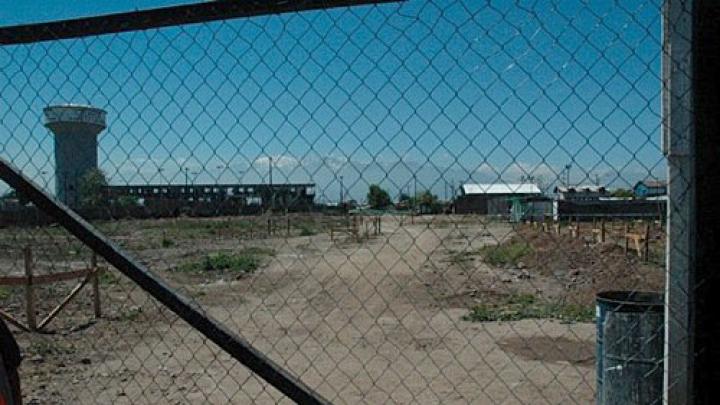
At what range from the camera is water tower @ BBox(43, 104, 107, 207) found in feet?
10.8

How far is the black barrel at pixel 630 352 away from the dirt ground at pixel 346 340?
1.55m

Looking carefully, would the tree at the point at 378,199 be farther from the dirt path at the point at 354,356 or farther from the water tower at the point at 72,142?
the dirt path at the point at 354,356

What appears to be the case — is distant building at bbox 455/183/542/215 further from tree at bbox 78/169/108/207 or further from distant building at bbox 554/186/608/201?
tree at bbox 78/169/108/207

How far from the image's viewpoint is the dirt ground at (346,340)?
6574 millimetres

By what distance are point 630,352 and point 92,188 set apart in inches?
122

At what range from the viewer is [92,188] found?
13.3ft

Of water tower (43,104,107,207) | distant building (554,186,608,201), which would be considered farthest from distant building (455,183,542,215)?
water tower (43,104,107,207)

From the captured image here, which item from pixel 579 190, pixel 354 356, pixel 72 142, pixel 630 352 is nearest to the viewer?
pixel 630 352

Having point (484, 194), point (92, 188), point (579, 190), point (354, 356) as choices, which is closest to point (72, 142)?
point (92, 188)

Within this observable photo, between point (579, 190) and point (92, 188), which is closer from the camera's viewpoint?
point (92, 188)

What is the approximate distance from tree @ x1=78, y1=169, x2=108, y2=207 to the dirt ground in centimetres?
218

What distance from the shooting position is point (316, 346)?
9273 millimetres

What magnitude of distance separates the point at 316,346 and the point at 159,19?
23.6 feet

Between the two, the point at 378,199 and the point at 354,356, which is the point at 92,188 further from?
the point at 354,356
